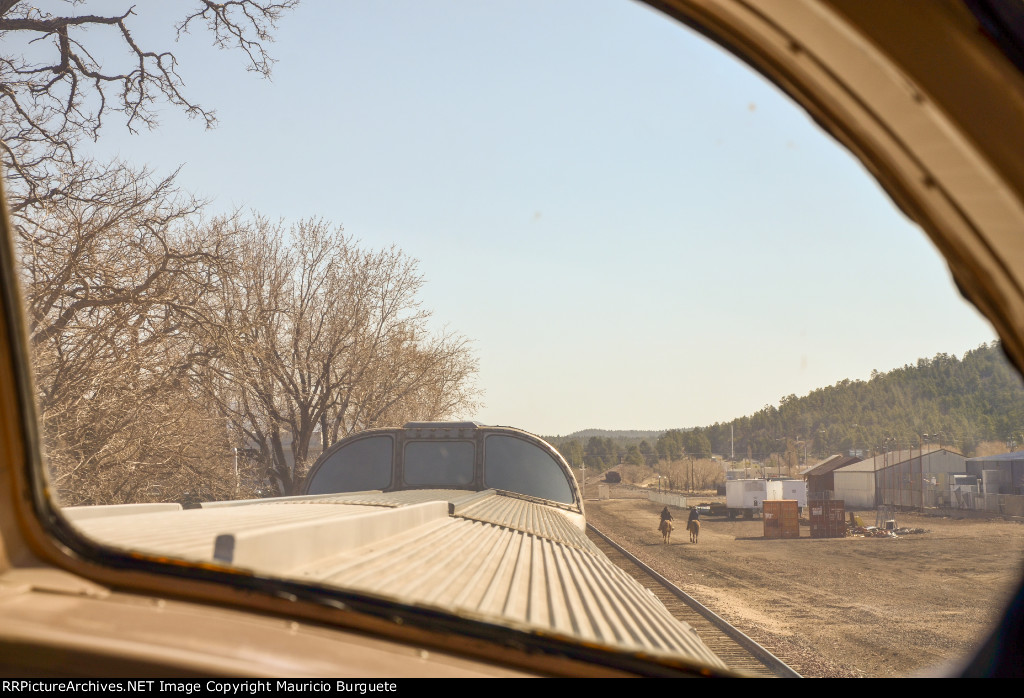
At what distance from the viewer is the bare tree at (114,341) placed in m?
10.2

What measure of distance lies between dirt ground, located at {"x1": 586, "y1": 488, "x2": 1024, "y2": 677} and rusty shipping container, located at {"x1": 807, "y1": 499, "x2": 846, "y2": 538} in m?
1.18

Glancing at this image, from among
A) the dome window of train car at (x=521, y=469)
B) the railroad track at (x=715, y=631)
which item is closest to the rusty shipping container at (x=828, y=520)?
the railroad track at (x=715, y=631)

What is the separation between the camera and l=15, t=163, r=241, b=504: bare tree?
10242 millimetres

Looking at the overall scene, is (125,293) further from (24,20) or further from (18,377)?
(18,377)

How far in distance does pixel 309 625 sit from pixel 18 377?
32.8 inches

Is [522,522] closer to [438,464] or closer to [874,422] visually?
[438,464]

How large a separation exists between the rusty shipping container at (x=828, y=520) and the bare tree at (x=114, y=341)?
52270mm

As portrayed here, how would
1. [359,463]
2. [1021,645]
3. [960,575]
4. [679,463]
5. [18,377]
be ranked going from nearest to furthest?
1. [1021,645]
2. [18,377]
3. [359,463]
4. [960,575]
5. [679,463]

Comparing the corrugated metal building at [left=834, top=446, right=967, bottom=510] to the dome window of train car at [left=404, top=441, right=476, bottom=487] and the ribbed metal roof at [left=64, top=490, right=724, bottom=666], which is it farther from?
the ribbed metal roof at [left=64, top=490, right=724, bottom=666]

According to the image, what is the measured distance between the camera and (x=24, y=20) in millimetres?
9695

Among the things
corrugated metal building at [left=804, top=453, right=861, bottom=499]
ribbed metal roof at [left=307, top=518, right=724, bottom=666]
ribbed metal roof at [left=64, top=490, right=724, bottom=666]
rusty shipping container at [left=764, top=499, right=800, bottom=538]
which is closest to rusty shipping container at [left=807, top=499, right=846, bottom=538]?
rusty shipping container at [left=764, top=499, right=800, bottom=538]

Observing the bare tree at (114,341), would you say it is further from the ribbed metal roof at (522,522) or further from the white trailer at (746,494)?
the white trailer at (746,494)

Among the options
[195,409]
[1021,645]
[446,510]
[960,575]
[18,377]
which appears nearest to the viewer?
[1021,645]
